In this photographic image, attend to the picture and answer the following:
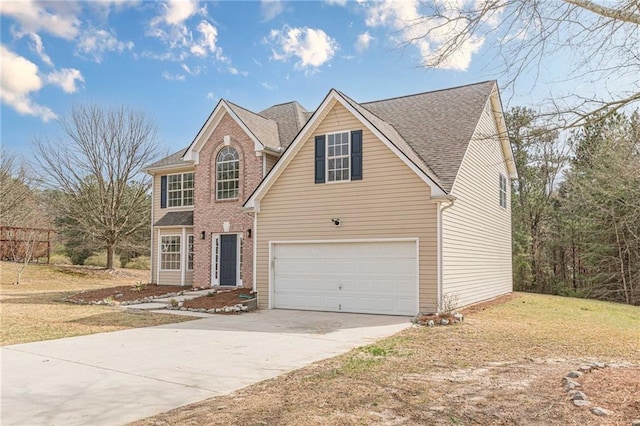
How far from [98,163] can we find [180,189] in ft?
33.3

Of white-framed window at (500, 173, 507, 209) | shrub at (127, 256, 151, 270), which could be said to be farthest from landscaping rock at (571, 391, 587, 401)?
shrub at (127, 256, 151, 270)

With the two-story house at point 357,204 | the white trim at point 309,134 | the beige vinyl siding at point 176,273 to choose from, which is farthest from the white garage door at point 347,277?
the beige vinyl siding at point 176,273

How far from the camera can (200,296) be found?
54.5 ft

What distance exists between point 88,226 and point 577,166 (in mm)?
28582

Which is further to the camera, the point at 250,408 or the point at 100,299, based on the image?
the point at 100,299

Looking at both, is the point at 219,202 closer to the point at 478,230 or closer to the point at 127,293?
the point at 127,293

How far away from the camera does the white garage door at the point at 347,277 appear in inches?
508

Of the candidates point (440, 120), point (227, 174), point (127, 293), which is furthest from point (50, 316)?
point (440, 120)

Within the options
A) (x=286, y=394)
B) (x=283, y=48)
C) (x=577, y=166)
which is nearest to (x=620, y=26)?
(x=286, y=394)

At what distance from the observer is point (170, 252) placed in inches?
830

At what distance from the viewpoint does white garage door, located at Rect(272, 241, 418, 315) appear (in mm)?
12906

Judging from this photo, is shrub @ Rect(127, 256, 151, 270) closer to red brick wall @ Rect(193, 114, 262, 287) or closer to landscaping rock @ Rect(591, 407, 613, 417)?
red brick wall @ Rect(193, 114, 262, 287)

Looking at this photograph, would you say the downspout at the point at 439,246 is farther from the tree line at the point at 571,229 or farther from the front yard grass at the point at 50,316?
the tree line at the point at 571,229

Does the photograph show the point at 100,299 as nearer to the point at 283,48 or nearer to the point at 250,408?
the point at 283,48
